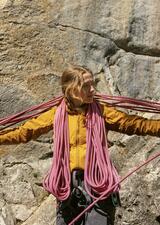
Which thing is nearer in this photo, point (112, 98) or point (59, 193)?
point (59, 193)

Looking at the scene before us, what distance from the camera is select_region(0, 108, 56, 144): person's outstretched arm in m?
3.96

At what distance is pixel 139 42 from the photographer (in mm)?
5551

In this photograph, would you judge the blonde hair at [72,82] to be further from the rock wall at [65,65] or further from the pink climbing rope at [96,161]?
the rock wall at [65,65]

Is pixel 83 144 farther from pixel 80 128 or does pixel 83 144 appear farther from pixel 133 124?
pixel 133 124

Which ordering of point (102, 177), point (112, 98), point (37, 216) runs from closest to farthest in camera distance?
point (102, 177)
point (112, 98)
point (37, 216)

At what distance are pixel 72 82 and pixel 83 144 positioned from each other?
0.36m

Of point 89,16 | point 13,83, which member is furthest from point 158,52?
point 13,83

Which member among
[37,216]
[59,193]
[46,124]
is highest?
[46,124]

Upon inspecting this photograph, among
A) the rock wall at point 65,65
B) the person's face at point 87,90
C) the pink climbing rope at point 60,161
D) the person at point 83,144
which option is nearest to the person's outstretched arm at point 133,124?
the person at point 83,144

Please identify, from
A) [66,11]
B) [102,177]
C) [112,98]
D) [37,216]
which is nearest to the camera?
[102,177]

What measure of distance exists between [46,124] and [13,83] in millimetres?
1412

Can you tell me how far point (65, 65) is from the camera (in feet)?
17.7

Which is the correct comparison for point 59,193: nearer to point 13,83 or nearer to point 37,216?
point 37,216

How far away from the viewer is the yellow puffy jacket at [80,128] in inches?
151
